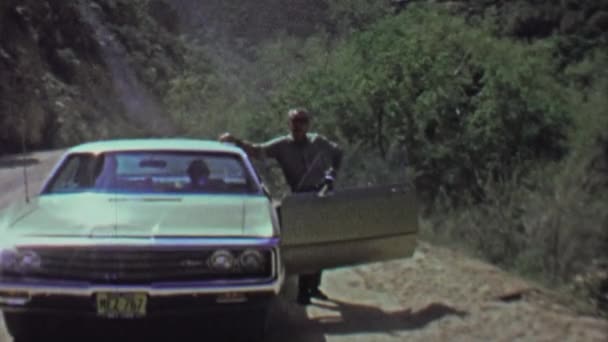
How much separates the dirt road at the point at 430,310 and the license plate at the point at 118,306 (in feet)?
4.63

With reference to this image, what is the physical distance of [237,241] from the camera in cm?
559

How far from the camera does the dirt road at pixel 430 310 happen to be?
257 inches

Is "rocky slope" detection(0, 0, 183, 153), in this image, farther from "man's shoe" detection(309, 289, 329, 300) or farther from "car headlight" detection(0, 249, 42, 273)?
"car headlight" detection(0, 249, 42, 273)

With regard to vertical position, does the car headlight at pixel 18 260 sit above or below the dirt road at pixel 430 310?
above

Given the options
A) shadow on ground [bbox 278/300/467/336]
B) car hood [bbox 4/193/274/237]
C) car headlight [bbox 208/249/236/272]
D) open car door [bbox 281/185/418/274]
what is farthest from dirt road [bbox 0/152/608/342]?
car headlight [bbox 208/249/236/272]

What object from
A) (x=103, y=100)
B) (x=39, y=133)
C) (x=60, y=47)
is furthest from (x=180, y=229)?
(x=60, y=47)

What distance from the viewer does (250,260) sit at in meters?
5.59

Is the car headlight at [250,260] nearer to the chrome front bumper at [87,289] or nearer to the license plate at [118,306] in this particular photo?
the chrome front bumper at [87,289]

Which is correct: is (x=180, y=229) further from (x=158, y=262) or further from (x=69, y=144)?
(x=69, y=144)

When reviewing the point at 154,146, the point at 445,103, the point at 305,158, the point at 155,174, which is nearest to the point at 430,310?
the point at 305,158

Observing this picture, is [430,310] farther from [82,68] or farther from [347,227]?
[82,68]

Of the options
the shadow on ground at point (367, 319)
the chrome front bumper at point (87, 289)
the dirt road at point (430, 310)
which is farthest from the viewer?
the shadow on ground at point (367, 319)

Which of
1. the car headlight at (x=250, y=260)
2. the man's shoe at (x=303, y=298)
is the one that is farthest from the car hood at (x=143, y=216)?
the man's shoe at (x=303, y=298)

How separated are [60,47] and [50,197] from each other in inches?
1826
